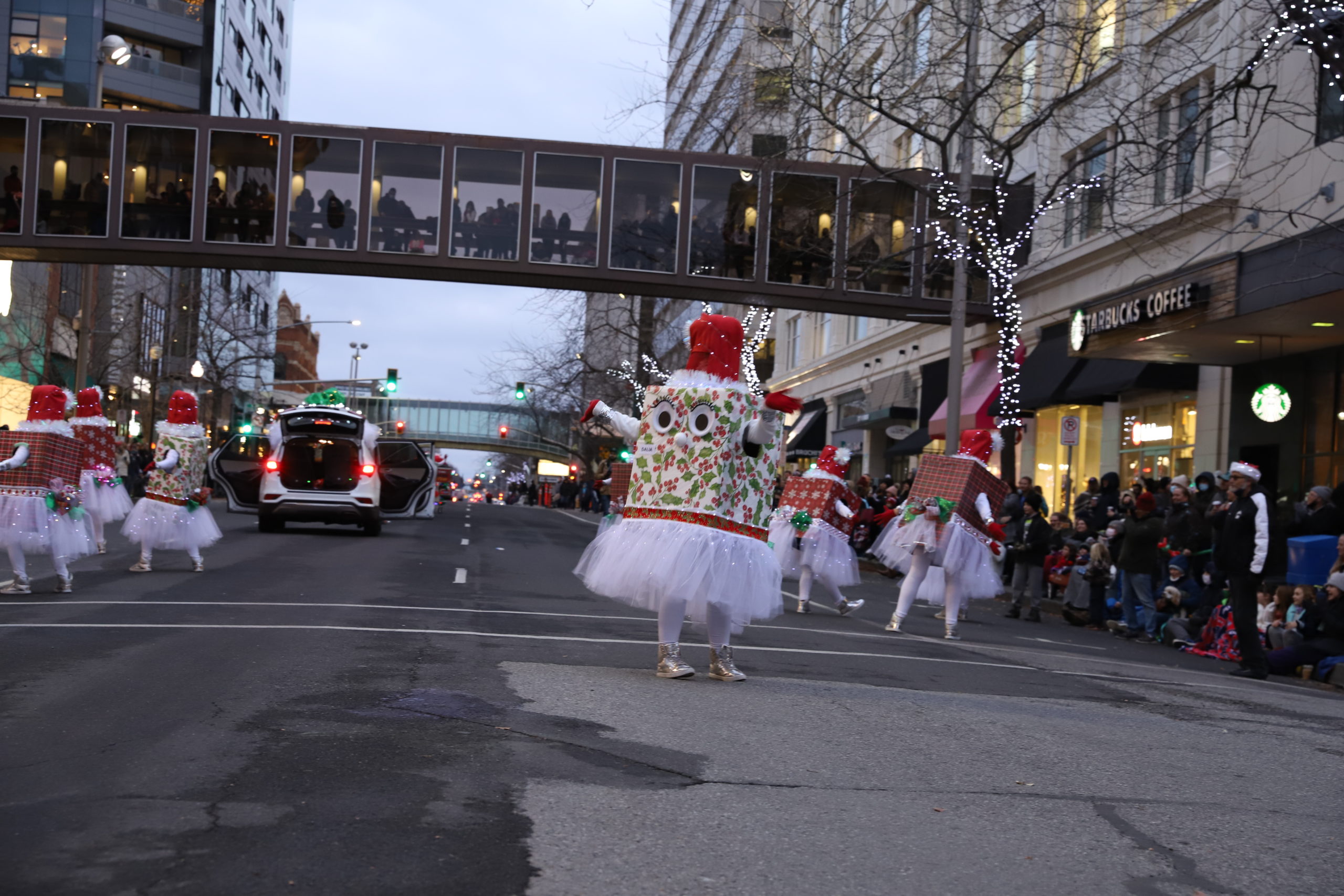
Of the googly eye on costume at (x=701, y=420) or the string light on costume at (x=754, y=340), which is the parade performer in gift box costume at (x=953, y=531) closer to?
the googly eye on costume at (x=701, y=420)

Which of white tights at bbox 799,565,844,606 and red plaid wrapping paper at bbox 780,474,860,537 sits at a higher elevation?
red plaid wrapping paper at bbox 780,474,860,537

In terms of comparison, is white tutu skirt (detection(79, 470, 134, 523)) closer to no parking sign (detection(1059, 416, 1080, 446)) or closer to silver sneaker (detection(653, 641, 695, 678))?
silver sneaker (detection(653, 641, 695, 678))

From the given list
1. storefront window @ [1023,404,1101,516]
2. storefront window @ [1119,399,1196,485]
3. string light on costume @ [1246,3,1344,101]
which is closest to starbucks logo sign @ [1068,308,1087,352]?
storefront window @ [1119,399,1196,485]

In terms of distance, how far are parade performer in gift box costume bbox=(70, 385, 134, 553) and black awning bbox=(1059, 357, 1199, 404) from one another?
16165mm

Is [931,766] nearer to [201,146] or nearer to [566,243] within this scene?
Result: [566,243]

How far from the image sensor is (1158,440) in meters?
25.7

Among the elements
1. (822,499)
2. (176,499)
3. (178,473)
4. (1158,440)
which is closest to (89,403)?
(178,473)

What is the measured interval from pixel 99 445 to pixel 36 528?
4612 millimetres

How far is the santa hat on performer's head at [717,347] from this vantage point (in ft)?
28.6

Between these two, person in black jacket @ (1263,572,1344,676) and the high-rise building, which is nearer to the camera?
person in black jacket @ (1263,572,1344,676)

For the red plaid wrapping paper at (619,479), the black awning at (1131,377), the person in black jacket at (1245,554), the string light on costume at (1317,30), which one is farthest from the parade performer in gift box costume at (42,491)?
the black awning at (1131,377)

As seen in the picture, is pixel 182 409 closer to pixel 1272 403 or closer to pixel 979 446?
pixel 979 446

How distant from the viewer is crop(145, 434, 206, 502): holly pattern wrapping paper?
53.0 ft

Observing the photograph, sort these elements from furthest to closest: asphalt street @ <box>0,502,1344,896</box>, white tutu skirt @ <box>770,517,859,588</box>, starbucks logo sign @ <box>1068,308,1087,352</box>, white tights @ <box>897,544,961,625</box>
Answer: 1. starbucks logo sign @ <box>1068,308,1087,352</box>
2. white tutu skirt @ <box>770,517,859,588</box>
3. white tights @ <box>897,544,961,625</box>
4. asphalt street @ <box>0,502,1344,896</box>
